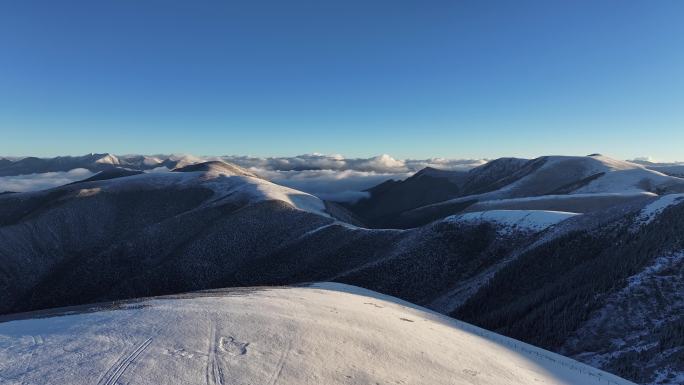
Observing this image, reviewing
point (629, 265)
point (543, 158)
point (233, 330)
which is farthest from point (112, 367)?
point (543, 158)

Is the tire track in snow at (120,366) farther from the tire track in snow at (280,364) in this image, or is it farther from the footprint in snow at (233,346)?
the tire track in snow at (280,364)

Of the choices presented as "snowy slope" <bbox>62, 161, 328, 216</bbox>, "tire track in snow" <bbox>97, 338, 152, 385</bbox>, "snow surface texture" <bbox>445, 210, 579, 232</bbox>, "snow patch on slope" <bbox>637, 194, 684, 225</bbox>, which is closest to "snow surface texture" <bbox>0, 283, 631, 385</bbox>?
"tire track in snow" <bbox>97, 338, 152, 385</bbox>

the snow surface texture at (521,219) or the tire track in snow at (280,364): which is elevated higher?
the tire track in snow at (280,364)

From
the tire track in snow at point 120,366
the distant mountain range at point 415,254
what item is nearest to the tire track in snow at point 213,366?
the tire track in snow at point 120,366

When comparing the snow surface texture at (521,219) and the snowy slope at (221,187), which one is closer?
the snow surface texture at (521,219)

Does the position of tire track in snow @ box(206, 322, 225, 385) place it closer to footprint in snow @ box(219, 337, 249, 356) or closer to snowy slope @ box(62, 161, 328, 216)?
footprint in snow @ box(219, 337, 249, 356)

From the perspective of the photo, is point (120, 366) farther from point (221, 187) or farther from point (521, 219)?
point (221, 187)
